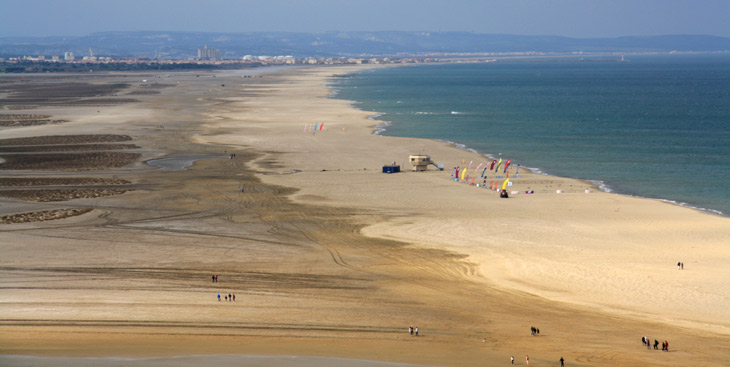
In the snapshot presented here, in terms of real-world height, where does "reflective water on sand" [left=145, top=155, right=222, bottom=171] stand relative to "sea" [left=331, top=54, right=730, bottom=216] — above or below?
below

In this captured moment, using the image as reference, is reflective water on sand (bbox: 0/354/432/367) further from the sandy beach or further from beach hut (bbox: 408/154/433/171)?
beach hut (bbox: 408/154/433/171)

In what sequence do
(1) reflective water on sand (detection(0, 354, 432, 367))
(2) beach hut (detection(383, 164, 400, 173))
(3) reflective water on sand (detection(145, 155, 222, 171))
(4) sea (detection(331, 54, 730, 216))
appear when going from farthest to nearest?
1. (3) reflective water on sand (detection(145, 155, 222, 171))
2. (2) beach hut (detection(383, 164, 400, 173))
3. (4) sea (detection(331, 54, 730, 216))
4. (1) reflective water on sand (detection(0, 354, 432, 367))

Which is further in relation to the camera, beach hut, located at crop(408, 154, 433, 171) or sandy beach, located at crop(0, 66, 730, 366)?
beach hut, located at crop(408, 154, 433, 171)

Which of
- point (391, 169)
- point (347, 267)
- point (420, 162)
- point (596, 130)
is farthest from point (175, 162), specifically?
point (596, 130)

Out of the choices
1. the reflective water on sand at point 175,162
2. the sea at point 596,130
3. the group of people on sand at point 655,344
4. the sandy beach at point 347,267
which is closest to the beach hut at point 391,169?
the sandy beach at point 347,267

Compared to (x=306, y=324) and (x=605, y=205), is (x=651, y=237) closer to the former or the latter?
(x=605, y=205)

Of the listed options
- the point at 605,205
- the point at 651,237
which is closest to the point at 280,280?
the point at 651,237

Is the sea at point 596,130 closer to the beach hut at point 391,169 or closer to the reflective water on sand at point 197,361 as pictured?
the beach hut at point 391,169

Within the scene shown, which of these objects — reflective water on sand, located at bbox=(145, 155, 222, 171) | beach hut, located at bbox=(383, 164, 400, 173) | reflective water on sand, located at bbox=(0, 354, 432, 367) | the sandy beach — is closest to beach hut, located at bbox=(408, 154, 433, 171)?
the sandy beach

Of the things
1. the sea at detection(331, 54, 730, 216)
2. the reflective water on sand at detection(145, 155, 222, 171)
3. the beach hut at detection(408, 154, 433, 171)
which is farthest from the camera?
the reflective water on sand at detection(145, 155, 222, 171)
